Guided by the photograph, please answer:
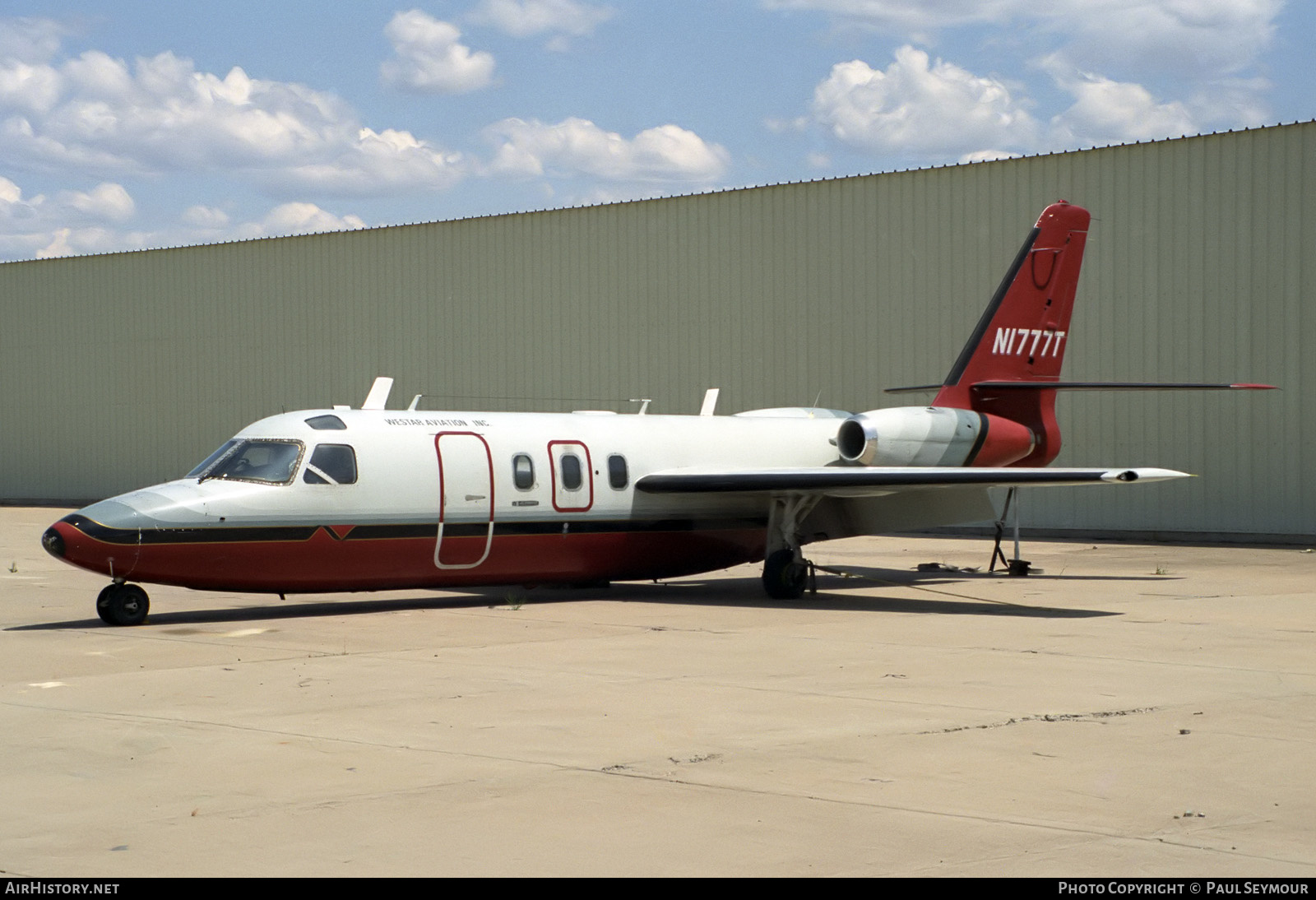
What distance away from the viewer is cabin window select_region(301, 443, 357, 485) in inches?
613

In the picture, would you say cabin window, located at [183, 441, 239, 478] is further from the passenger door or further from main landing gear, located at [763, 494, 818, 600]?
main landing gear, located at [763, 494, 818, 600]

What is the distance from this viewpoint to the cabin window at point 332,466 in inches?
613

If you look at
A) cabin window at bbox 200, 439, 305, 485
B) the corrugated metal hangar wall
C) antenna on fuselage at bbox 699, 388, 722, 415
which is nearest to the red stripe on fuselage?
cabin window at bbox 200, 439, 305, 485

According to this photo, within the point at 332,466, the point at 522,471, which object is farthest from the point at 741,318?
the point at 332,466

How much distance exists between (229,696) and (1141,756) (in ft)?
19.5

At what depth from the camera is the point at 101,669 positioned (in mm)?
11648

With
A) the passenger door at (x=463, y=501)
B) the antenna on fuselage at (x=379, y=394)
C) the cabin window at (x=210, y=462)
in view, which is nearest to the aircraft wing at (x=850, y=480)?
the passenger door at (x=463, y=501)

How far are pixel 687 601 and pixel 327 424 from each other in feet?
15.6

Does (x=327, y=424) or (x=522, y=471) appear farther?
(x=522, y=471)

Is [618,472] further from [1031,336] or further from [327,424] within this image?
[1031,336]

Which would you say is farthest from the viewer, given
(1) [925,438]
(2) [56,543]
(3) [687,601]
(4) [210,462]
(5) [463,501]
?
(1) [925,438]

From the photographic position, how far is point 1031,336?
21.6m
